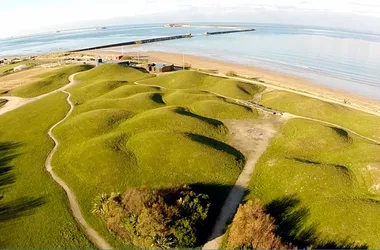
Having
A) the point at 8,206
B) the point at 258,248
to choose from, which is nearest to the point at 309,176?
the point at 258,248

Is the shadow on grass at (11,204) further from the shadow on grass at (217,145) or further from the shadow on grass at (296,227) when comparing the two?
the shadow on grass at (296,227)

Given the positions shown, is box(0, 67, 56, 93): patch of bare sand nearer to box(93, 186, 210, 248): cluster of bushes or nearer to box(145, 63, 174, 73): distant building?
box(145, 63, 174, 73): distant building

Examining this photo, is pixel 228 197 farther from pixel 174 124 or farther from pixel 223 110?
pixel 223 110

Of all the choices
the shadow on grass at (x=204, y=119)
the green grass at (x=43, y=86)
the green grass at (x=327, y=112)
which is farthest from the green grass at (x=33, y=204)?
the green grass at (x=327, y=112)

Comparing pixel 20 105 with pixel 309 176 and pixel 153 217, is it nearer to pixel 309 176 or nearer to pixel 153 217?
pixel 153 217

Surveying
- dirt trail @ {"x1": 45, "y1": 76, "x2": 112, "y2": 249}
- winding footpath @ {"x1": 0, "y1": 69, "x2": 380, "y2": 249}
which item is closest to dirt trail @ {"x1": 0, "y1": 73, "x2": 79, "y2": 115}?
winding footpath @ {"x1": 0, "y1": 69, "x2": 380, "y2": 249}

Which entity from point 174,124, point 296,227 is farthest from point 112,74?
point 296,227
